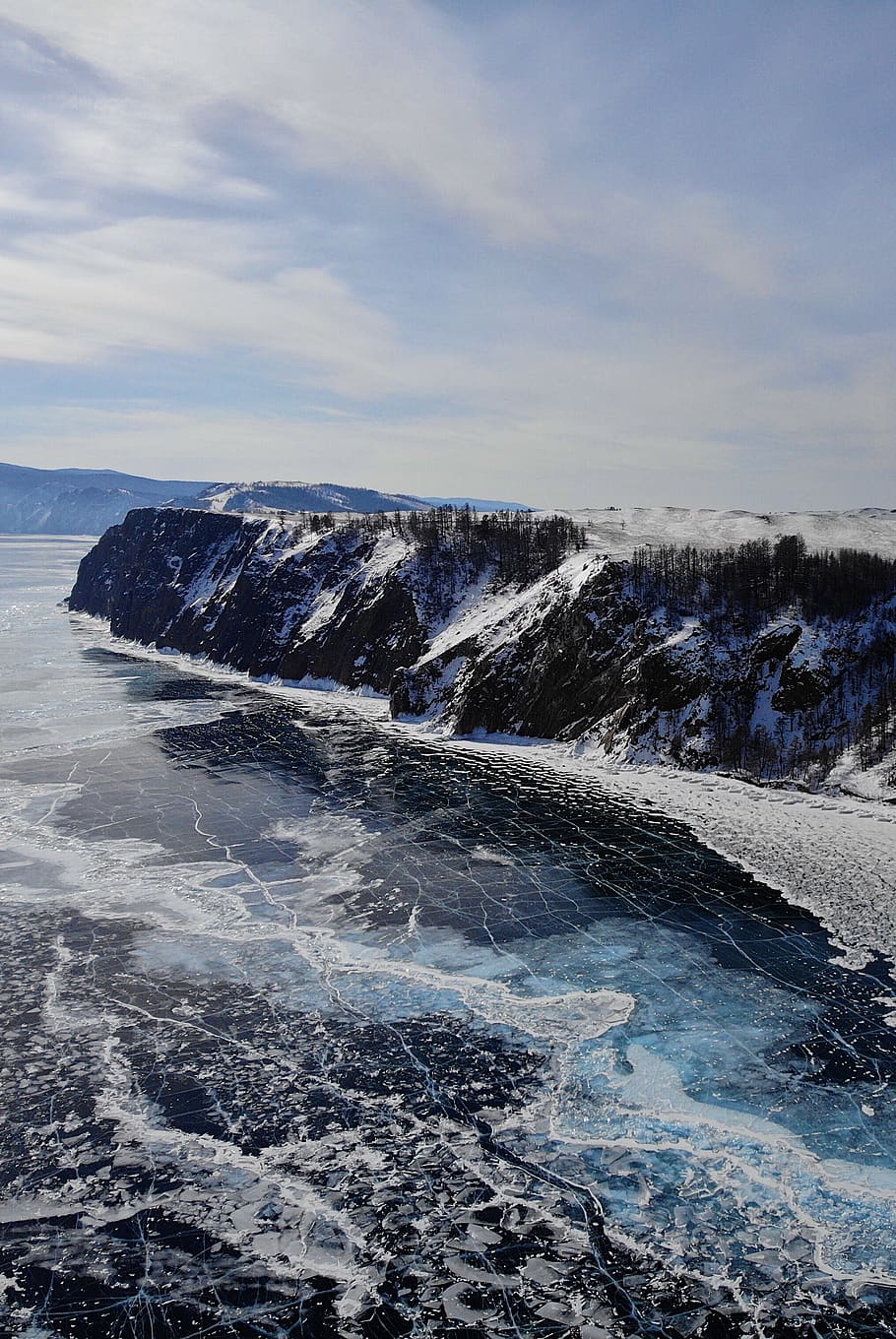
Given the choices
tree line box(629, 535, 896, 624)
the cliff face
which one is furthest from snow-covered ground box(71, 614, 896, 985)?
tree line box(629, 535, 896, 624)

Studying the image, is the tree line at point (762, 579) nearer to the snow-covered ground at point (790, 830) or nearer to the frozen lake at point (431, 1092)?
the snow-covered ground at point (790, 830)

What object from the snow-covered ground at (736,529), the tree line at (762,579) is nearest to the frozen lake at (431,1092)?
the tree line at (762,579)

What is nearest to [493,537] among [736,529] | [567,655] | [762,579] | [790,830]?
[736,529]

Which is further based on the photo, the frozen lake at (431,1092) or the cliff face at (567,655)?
the cliff face at (567,655)

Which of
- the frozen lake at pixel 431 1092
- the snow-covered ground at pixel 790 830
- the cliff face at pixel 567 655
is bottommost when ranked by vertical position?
the frozen lake at pixel 431 1092

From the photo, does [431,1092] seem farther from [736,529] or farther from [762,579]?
[736,529]

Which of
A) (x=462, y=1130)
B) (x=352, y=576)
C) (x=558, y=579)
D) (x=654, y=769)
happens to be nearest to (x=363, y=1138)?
(x=462, y=1130)

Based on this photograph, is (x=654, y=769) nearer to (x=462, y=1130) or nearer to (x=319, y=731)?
(x=319, y=731)
